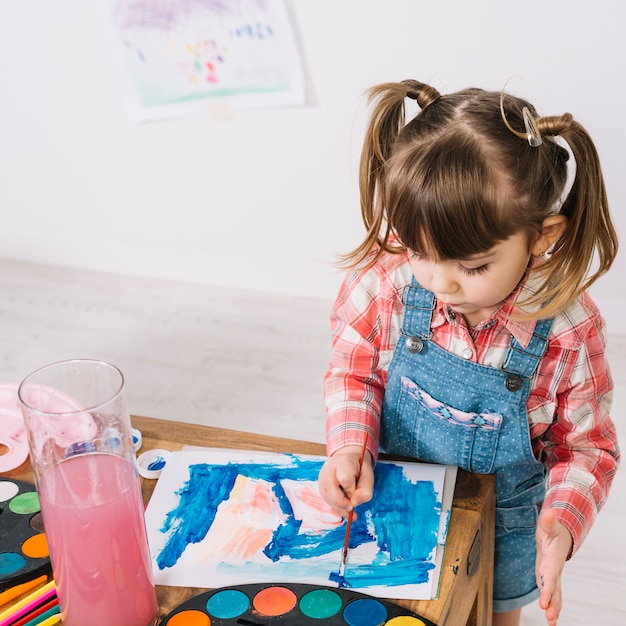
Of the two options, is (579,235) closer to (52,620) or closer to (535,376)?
(535,376)

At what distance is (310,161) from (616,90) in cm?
82

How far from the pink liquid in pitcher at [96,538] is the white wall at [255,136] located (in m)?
1.64

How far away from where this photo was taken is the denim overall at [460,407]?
1.00 m

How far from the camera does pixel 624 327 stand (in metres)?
2.36

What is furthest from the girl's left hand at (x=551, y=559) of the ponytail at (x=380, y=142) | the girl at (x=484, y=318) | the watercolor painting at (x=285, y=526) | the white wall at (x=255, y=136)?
the white wall at (x=255, y=136)

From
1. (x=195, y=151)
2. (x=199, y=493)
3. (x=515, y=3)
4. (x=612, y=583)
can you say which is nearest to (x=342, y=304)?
(x=199, y=493)

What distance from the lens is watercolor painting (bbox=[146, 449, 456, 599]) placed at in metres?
0.84

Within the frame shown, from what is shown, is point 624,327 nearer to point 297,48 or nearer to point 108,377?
point 297,48

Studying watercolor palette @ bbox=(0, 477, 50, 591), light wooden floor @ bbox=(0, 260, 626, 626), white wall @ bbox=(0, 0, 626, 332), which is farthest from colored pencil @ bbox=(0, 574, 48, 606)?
white wall @ bbox=(0, 0, 626, 332)

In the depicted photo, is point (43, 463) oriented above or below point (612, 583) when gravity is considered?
above

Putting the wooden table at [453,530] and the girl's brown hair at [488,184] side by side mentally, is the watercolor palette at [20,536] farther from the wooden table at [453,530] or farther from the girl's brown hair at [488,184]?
the girl's brown hair at [488,184]

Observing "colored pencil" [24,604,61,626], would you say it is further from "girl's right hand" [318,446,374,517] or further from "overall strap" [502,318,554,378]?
"overall strap" [502,318,554,378]

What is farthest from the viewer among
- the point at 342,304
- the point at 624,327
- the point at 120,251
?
the point at 120,251

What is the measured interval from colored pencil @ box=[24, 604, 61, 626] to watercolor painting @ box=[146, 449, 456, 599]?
100 mm
